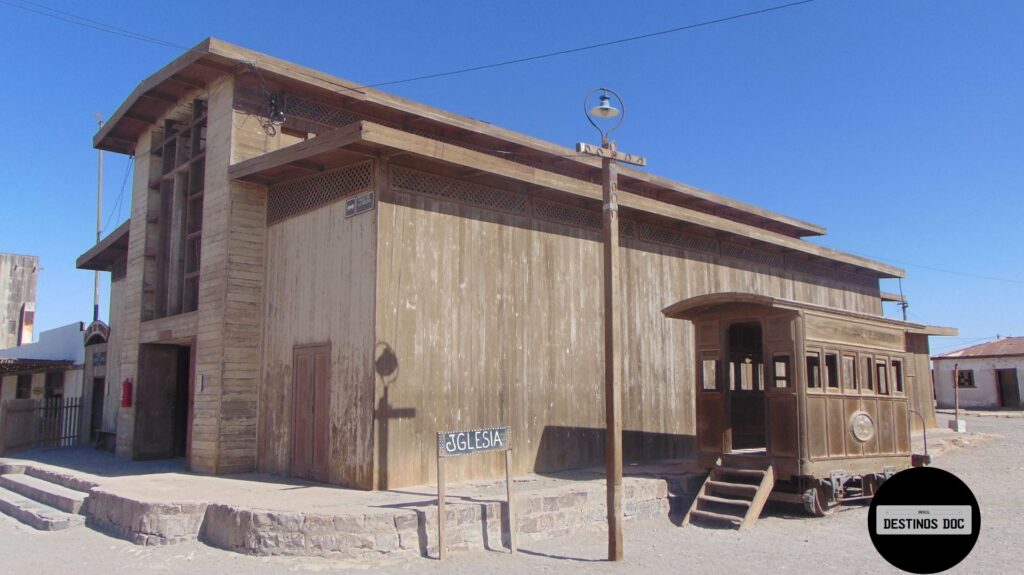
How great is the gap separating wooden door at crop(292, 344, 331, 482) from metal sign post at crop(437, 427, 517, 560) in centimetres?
275

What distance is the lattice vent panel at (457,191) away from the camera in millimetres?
10531

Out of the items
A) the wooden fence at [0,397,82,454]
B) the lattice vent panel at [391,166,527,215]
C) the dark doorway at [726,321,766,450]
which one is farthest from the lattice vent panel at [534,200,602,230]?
the wooden fence at [0,397,82,454]

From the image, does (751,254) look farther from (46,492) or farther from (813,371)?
(46,492)

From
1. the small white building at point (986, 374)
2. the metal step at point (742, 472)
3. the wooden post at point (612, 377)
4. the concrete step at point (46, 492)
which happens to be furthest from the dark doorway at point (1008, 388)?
the concrete step at point (46, 492)

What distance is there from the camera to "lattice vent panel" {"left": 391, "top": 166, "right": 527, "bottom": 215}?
34.6ft

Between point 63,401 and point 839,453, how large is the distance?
1752cm

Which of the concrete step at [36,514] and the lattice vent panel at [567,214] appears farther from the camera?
the lattice vent panel at [567,214]

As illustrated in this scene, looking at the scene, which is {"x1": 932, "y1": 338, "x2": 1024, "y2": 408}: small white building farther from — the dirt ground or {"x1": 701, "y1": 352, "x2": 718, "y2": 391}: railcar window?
the dirt ground

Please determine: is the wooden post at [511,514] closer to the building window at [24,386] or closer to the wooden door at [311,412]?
the wooden door at [311,412]

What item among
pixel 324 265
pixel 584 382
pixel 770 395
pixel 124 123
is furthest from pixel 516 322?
pixel 124 123

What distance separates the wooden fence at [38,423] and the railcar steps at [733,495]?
14.9m

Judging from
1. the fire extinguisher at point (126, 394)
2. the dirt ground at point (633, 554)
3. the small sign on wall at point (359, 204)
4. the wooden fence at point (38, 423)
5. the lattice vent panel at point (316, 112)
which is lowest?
the dirt ground at point (633, 554)

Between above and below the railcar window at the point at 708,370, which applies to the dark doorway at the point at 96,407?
below

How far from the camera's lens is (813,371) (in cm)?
1102
